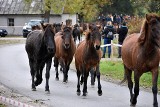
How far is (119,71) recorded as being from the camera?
23.0 m

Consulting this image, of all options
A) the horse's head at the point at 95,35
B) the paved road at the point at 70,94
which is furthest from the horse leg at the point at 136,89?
the horse's head at the point at 95,35

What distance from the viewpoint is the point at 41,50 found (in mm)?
17344

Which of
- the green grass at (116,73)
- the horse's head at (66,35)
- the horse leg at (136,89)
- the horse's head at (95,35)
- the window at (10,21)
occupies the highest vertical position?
the horse's head at (95,35)

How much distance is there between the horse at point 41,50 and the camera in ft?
54.9

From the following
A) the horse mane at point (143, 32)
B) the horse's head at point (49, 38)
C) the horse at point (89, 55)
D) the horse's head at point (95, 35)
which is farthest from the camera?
the horse's head at point (49, 38)

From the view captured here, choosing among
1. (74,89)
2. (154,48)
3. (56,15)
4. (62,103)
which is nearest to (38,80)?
(74,89)

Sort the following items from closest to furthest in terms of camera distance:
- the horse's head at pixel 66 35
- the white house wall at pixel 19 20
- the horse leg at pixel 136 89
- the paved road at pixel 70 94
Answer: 1. the horse leg at pixel 136 89
2. the paved road at pixel 70 94
3. the horse's head at pixel 66 35
4. the white house wall at pixel 19 20

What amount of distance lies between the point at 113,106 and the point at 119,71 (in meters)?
9.51

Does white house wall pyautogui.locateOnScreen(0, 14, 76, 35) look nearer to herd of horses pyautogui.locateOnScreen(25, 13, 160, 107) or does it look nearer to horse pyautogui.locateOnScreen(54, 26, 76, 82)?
herd of horses pyautogui.locateOnScreen(25, 13, 160, 107)

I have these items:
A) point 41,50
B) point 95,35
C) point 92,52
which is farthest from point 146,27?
point 41,50

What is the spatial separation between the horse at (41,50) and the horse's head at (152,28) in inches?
186

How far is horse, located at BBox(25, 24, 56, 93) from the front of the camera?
16734 mm

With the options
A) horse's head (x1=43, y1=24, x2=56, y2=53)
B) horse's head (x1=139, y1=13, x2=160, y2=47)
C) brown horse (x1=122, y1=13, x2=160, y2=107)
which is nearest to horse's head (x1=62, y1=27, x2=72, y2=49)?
horse's head (x1=43, y1=24, x2=56, y2=53)

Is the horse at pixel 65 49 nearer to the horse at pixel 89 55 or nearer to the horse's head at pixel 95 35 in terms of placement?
the horse at pixel 89 55
